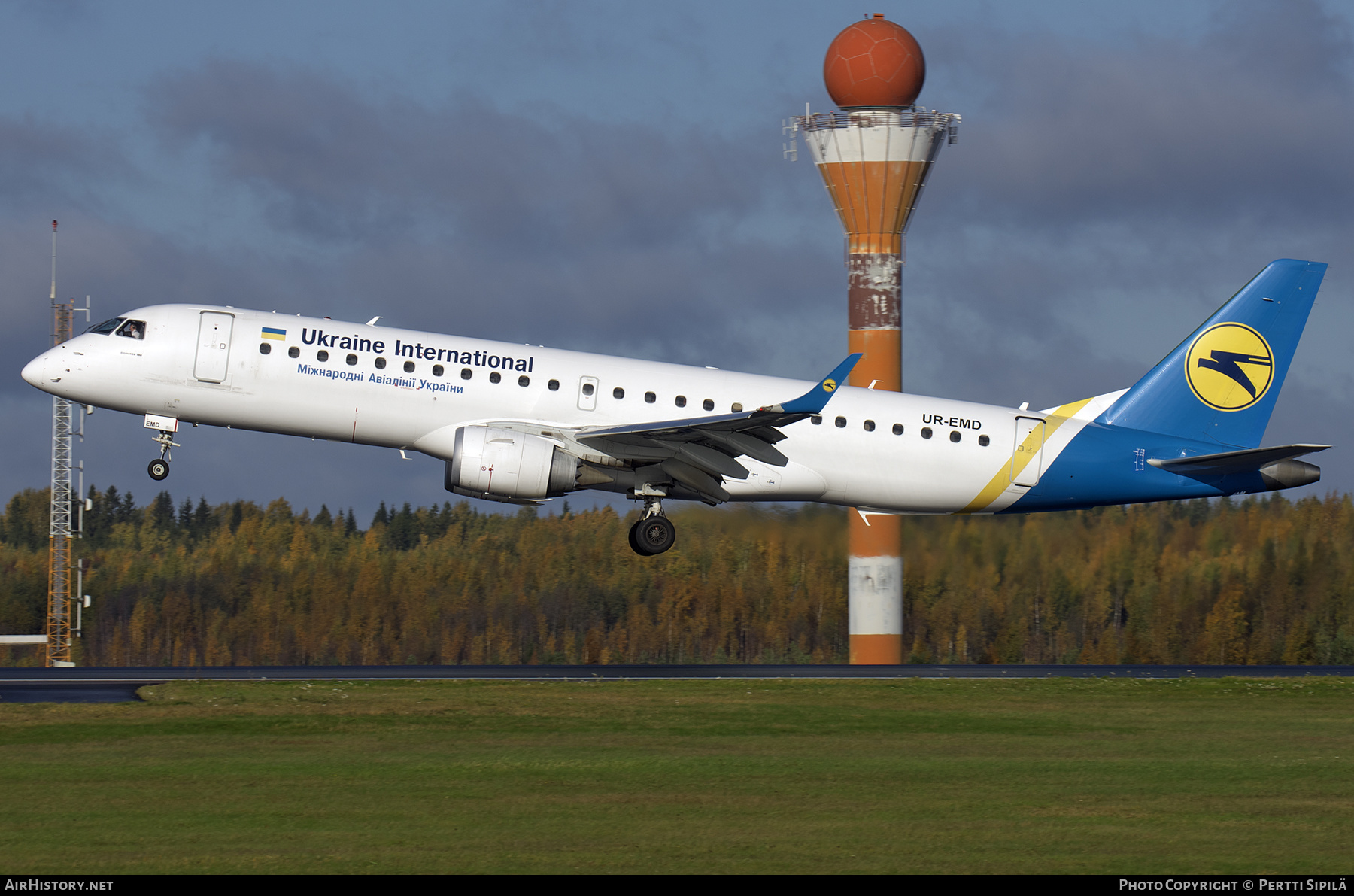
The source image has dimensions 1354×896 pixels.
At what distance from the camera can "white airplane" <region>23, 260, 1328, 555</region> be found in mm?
29234

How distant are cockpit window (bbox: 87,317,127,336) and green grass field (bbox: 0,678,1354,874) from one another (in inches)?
277

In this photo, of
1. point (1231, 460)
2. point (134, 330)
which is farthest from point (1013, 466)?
point (134, 330)

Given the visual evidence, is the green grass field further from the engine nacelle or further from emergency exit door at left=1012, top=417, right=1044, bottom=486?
emergency exit door at left=1012, top=417, right=1044, bottom=486

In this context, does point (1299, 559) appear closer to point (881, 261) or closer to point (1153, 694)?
point (881, 261)

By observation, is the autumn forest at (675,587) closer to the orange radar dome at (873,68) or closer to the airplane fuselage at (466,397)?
the airplane fuselage at (466,397)

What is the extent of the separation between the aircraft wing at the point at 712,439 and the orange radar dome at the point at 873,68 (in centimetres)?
3300

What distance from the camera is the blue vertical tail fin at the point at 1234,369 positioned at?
35.1 meters

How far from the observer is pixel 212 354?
95.8 feet

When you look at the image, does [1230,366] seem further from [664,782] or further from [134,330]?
[134,330]

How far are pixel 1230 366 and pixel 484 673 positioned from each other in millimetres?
18472

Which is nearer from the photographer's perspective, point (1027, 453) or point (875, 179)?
point (1027, 453)

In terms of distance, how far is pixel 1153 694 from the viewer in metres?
30.4

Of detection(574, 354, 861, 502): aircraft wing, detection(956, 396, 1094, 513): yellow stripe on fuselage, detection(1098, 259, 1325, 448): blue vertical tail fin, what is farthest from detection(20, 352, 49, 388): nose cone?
detection(1098, 259, 1325, 448): blue vertical tail fin
